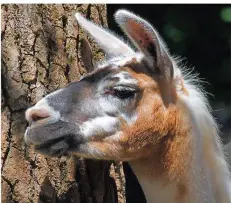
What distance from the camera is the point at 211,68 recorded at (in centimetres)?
772

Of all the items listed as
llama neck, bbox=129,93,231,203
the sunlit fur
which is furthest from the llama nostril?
llama neck, bbox=129,93,231,203

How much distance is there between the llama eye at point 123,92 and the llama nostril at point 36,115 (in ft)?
1.27

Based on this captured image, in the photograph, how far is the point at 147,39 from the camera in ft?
13.3

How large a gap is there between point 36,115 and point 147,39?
70 centimetres

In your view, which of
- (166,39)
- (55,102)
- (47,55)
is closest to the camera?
(55,102)

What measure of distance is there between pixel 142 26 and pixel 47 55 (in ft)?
1.75

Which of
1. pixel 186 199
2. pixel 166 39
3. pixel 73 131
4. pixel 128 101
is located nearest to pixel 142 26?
pixel 128 101

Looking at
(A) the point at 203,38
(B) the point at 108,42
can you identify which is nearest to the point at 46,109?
(B) the point at 108,42

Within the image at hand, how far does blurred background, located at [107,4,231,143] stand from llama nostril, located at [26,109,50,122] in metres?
3.51

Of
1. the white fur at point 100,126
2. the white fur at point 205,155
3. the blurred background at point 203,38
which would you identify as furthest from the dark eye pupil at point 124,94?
the blurred background at point 203,38

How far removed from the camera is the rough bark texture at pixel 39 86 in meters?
4.00

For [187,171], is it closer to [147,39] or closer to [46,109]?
[147,39]

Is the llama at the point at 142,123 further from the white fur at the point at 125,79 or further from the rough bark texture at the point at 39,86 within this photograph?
the rough bark texture at the point at 39,86

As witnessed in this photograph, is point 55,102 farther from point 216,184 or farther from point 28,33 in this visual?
point 216,184
